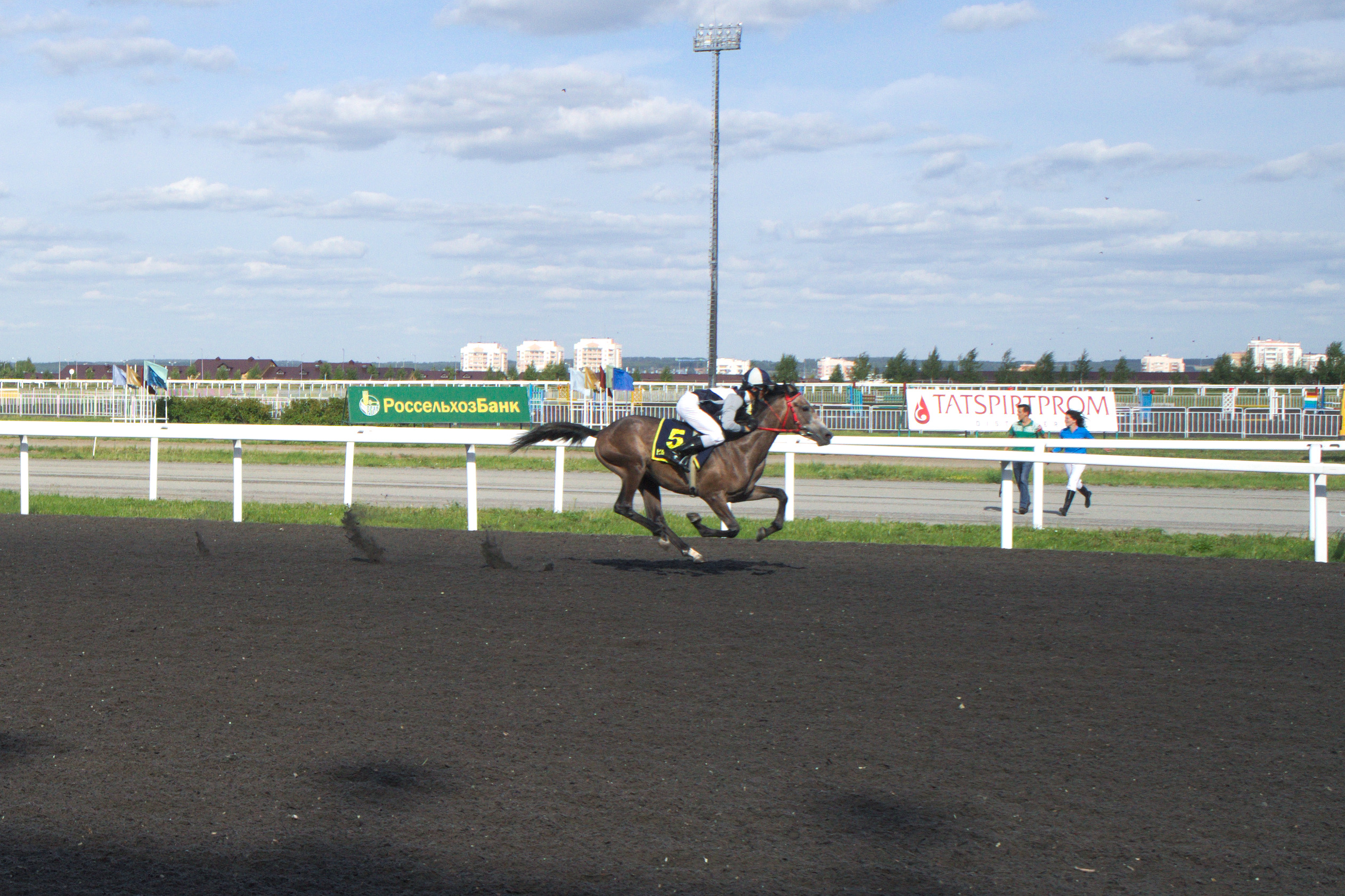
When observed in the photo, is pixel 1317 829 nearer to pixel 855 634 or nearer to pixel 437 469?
pixel 855 634

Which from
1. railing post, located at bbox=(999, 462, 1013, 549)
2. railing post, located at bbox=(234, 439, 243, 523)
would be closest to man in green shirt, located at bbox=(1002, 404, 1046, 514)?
railing post, located at bbox=(999, 462, 1013, 549)

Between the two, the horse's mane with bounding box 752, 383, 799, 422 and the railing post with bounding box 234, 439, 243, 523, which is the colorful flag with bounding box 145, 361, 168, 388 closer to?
the railing post with bounding box 234, 439, 243, 523

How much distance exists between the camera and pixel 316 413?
114 feet

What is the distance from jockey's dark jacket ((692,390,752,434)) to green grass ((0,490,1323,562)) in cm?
271

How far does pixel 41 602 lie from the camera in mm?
7953

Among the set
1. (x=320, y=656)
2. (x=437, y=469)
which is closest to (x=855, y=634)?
(x=320, y=656)

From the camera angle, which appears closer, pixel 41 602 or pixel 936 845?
pixel 936 845

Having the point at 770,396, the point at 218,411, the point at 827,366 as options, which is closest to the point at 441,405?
the point at 218,411

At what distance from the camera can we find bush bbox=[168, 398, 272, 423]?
3459 centimetres

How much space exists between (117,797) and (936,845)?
8.81 feet

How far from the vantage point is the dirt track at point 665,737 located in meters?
3.64

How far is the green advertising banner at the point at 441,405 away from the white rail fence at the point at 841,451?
14809 millimetres

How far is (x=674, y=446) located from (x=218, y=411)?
Result: 27.9m

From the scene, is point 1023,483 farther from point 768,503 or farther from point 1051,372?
point 1051,372
